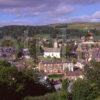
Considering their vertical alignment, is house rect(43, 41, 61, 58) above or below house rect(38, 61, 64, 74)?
below

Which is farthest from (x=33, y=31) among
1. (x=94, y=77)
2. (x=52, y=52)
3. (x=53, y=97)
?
(x=53, y=97)

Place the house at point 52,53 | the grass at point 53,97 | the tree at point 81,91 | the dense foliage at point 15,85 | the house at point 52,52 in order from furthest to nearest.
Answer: the house at point 52,52 < the house at point 52,53 < the tree at point 81,91 < the grass at point 53,97 < the dense foliage at point 15,85

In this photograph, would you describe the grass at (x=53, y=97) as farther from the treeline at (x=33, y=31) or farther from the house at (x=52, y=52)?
the treeline at (x=33, y=31)

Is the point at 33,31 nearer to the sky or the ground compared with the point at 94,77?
nearer to the ground

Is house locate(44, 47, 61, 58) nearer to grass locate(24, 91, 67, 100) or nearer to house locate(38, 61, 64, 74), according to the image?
house locate(38, 61, 64, 74)

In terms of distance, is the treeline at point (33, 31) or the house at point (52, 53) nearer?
the house at point (52, 53)

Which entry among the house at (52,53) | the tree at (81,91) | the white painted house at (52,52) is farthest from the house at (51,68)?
the tree at (81,91)

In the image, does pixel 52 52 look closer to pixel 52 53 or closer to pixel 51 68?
pixel 52 53

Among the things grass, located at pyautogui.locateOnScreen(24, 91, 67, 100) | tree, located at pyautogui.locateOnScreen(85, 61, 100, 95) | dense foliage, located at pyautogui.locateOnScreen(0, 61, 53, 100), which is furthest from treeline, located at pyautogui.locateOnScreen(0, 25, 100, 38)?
dense foliage, located at pyautogui.locateOnScreen(0, 61, 53, 100)

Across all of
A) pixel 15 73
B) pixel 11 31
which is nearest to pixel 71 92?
pixel 15 73

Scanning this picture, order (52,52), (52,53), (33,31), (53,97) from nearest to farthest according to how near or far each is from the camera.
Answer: (53,97) → (52,53) → (52,52) → (33,31)

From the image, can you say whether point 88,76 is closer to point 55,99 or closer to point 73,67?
point 55,99
